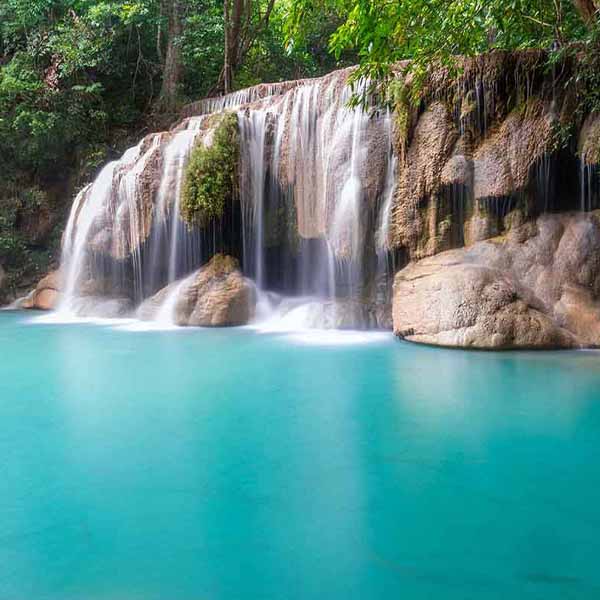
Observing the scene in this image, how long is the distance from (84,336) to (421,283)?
4.96m

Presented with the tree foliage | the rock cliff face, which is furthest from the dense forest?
the tree foliage

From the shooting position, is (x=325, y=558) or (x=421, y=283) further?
(x=421, y=283)

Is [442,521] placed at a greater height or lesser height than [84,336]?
lesser

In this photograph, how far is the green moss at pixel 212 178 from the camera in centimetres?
984

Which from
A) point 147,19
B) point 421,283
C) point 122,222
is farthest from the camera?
point 147,19

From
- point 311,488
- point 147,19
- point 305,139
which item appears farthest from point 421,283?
point 147,19

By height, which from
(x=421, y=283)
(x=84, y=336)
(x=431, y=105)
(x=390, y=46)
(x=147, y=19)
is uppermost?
(x=147, y=19)

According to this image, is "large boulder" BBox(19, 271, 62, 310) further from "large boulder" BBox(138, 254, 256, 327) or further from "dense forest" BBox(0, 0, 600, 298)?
"large boulder" BBox(138, 254, 256, 327)

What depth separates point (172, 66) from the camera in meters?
15.8

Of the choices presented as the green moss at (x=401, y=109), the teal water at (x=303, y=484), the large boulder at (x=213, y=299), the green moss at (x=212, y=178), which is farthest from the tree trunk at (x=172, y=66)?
the teal water at (x=303, y=484)

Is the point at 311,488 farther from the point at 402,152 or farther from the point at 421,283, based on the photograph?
the point at 402,152

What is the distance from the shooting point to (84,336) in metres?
8.44

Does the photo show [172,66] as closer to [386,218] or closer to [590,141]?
[386,218]

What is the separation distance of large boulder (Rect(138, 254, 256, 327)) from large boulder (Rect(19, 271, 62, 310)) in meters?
3.66
